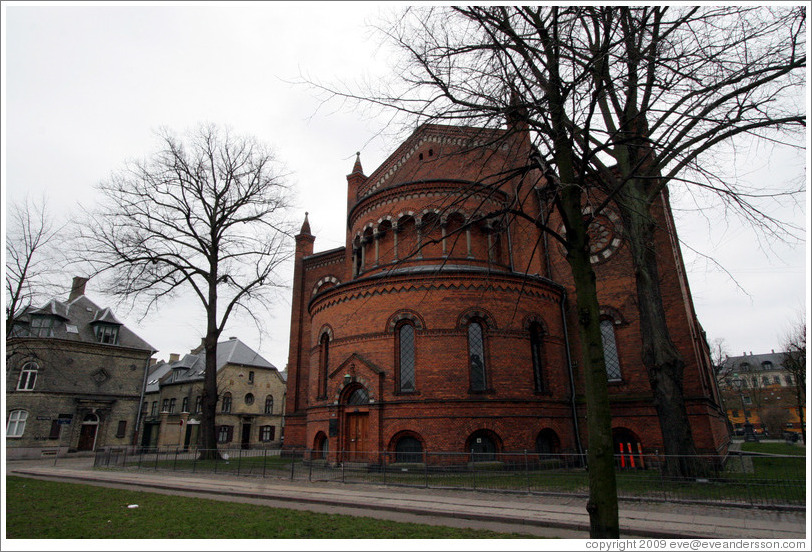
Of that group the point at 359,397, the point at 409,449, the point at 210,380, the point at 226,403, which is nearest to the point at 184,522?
the point at 409,449

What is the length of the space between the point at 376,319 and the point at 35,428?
29067mm

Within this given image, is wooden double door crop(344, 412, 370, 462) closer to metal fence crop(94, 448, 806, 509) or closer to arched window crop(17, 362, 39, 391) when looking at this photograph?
metal fence crop(94, 448, 806, 509)

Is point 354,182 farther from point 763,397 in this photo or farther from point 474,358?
point 763,397

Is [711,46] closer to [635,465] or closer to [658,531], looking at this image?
[658,531]

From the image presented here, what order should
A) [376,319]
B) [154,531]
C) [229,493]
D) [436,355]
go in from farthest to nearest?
[376,319], [436,355], [229,493], [154,531]

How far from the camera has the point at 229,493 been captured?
1294 cm

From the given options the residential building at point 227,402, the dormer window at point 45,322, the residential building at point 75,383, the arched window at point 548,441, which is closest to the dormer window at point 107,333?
the residential building at point 75,383

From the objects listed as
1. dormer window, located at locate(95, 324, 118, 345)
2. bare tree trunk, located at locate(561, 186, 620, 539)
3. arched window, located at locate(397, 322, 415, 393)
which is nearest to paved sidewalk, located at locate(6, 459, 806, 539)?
bare tree trunk, located at locate(561, 186, 620, 539)

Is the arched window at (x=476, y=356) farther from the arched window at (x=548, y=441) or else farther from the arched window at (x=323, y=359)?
the arched window at (x=323, y=359)

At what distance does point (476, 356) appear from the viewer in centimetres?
1789

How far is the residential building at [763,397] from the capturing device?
5669 centimetres

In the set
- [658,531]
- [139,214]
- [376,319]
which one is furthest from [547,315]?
[139,214]

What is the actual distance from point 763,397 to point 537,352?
63492mm

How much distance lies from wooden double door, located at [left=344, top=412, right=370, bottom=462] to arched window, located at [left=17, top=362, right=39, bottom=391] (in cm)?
2786
